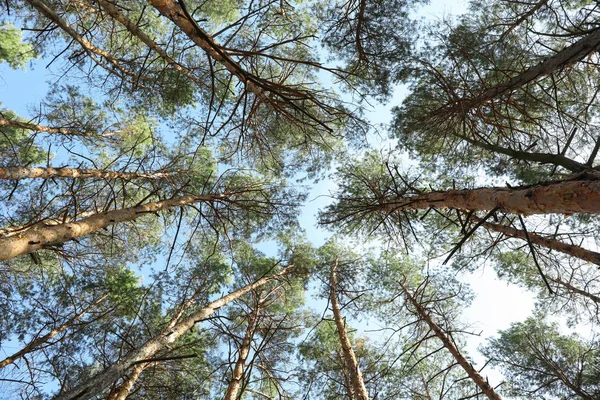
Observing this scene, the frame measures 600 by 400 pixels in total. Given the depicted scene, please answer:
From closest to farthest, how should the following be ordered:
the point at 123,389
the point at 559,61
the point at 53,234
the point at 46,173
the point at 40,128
A: the point at 53,234
the point at 559,61
the point at 123,389
the point at 46,173
the point at 40,128

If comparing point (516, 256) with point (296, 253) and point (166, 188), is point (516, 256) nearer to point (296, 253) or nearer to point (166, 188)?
point (296, 253)

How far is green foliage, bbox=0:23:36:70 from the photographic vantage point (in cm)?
962

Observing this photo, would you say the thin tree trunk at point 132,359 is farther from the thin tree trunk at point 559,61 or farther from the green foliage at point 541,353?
the green foliage at point 541,353

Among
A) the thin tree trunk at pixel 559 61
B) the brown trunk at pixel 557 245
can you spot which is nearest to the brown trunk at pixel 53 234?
the thin tree trunk at pixel 559 61

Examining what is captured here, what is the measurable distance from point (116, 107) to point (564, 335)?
45.5 ft

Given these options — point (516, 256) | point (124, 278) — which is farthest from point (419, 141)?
point (124, 278)

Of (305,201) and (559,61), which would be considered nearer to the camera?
(559,61)

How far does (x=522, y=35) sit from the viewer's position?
644 cm

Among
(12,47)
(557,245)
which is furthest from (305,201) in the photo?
(12,47)

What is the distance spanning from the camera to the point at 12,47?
32.6 feet

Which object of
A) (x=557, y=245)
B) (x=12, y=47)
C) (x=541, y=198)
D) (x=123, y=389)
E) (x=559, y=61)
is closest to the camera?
(x=541, y=198)

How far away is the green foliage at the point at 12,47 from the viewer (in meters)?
9.62

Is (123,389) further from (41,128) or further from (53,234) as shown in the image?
(41,128)

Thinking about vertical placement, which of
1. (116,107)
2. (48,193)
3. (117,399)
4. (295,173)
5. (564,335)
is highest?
(116,107)
